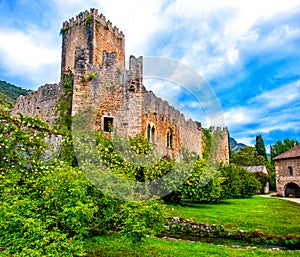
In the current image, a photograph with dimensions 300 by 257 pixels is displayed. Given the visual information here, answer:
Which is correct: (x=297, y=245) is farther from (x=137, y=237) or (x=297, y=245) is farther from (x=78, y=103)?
(x=78, y=103)

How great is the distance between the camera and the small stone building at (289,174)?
3550cm

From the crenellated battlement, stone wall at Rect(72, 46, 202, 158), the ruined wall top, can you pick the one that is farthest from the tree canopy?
stone wall at Rect(72, 46, 202, 158)

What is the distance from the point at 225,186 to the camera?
71.2 ft

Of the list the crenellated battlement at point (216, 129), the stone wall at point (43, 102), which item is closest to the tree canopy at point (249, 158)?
the crenellated battlement at point (216, 129)

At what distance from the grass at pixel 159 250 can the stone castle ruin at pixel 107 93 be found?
7.56 meters

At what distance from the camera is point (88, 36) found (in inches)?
886

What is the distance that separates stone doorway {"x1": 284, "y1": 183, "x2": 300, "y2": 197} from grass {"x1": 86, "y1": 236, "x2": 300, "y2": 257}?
31.9 m

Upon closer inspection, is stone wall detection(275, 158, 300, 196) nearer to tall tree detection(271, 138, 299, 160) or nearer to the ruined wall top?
tall tree detection(271, 138, 299, 160)

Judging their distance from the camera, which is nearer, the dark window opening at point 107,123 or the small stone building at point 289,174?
the dark window opening at point 107,123

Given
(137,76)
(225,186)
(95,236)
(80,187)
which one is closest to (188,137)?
(225,186)

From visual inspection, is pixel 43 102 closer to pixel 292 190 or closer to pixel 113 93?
pixel 113 93

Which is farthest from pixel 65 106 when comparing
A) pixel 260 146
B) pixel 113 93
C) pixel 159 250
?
pixel 260 146

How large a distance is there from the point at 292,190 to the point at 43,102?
33265 millimetres

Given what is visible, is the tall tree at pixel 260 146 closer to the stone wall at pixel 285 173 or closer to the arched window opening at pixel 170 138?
the stone wall at pixel 285 173
